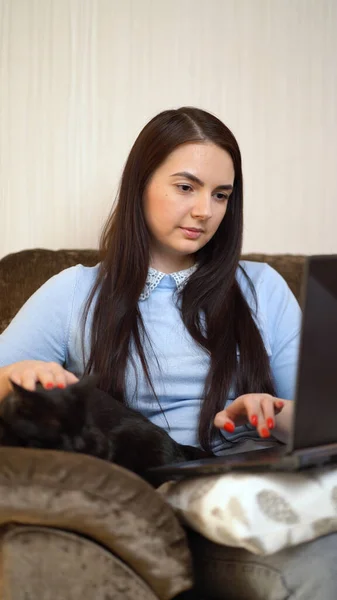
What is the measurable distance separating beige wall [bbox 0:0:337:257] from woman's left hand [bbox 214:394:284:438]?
38.6 inches

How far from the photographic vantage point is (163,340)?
1.71 meters

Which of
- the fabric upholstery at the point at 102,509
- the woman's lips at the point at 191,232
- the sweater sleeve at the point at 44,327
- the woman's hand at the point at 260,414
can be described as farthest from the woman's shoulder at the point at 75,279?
the fabric upholstery at the point at 102,509

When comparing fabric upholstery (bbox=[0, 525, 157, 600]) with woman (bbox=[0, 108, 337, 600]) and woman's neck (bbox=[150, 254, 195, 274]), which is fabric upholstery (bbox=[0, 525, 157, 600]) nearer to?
woman (bbox=[0, 108, 337, 600])

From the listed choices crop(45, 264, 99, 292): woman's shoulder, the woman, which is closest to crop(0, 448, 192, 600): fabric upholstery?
the woman

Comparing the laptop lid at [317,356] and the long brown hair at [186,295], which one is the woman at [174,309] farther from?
the laptop lid at [317,356]

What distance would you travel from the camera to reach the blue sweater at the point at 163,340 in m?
1.67

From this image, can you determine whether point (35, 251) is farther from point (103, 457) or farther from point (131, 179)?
point (103, 457)

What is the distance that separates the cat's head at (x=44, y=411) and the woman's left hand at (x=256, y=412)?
287 millimetres

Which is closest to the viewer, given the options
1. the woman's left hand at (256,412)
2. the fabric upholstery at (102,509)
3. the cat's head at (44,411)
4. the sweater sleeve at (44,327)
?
the fabric upholstery at (102,509)

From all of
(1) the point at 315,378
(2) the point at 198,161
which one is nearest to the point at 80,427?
(1) the point at 315,378

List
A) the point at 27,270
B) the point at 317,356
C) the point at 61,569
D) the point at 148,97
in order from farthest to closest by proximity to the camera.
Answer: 1. the point at 148,97
2. the point at 27,270
3. the point at 61,569
4. the point at 317,356

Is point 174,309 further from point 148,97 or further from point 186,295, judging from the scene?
point 148,97

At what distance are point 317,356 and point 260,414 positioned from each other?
0.38 metres

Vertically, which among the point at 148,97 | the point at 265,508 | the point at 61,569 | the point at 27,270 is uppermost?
the point at 148,97
